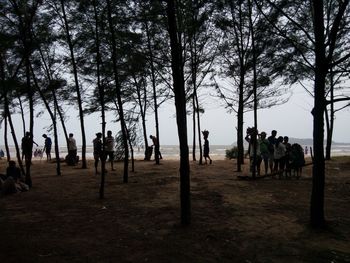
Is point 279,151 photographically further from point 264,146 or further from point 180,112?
point 180,112

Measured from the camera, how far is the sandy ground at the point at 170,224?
292 inches

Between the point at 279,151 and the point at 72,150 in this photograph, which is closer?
the point at 279,151

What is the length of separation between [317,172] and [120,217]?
4.90m

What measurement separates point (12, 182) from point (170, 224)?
6776 mm

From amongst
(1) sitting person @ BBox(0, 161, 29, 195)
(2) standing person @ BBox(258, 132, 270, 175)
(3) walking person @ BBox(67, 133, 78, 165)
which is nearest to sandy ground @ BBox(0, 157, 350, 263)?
(1) sitting person @ BBox(0, 161, 29, 195)

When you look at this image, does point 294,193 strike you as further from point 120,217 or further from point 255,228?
point 120,217

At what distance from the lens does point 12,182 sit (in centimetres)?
1352

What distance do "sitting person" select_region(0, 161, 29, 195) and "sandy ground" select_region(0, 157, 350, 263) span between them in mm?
360

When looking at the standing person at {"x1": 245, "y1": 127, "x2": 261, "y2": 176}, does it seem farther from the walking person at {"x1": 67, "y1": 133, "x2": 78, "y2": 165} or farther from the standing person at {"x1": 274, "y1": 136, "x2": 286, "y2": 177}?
the walking person at {"x1": 67, "y1": 133, "x2": 78, "y2": 165}

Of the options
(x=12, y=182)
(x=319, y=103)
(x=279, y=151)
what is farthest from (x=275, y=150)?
(x=12, y=182)

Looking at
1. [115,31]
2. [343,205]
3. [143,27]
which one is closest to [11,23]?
[115,31]

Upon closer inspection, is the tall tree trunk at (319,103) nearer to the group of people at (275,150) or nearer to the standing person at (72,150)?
the group of people at (275,150)

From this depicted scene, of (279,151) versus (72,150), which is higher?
(72,150)

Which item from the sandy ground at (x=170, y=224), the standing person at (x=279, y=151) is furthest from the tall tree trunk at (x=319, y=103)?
the standing person at (x=279, y=151)
